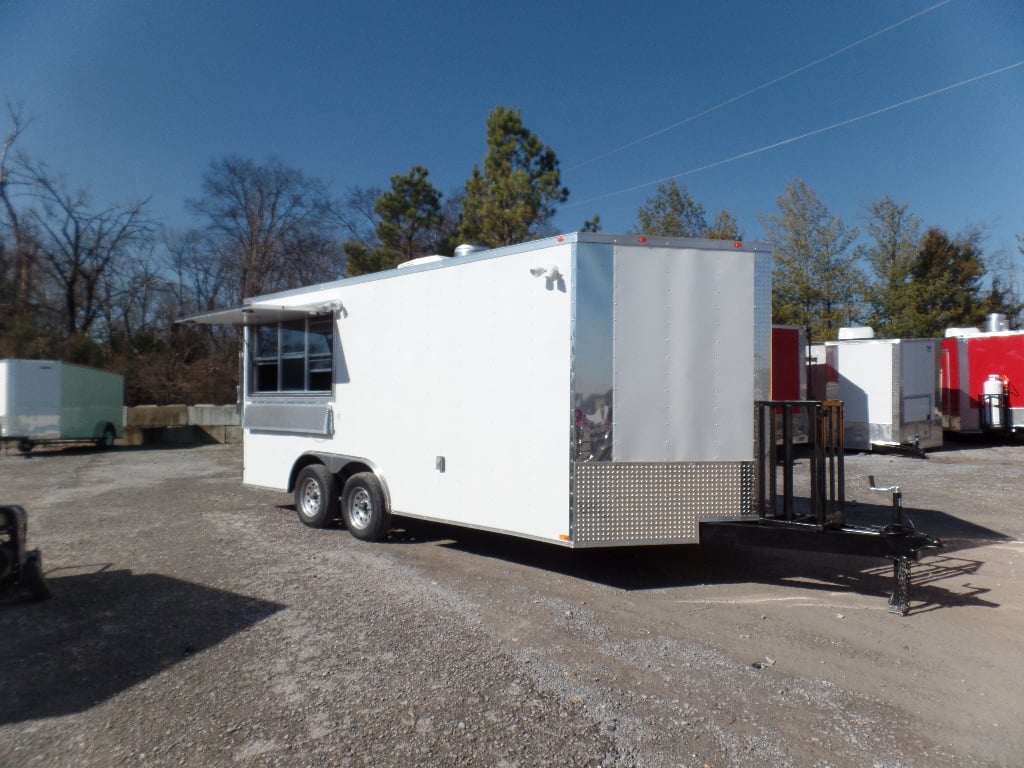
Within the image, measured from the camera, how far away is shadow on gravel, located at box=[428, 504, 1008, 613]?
6012 millimetres

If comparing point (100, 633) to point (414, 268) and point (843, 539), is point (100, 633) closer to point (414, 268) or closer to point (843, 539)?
point (414, 268)

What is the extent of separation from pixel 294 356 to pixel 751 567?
18.0 ft

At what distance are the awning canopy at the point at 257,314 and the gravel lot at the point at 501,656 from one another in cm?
→ 249

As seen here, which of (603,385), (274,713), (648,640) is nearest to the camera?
(274,713)

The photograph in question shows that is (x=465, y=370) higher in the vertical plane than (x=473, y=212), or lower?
lower

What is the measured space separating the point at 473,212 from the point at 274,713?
18.8 m

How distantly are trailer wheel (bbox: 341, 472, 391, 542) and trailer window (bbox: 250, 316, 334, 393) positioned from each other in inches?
47.4

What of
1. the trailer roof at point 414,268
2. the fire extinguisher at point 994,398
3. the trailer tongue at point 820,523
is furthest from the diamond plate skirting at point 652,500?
the fire extinguisher at point 994,398

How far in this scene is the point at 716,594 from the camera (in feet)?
19.2

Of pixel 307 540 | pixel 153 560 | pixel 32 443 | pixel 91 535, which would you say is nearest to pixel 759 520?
pixel 307 540

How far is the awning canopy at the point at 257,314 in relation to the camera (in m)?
8.32

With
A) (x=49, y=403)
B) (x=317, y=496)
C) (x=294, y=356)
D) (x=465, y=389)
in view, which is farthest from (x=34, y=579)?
(x=49, y=403)

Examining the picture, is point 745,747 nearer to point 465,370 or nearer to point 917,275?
point 465,370

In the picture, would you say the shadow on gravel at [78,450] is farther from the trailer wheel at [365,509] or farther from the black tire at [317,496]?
the trailer wheel at [365,509]
